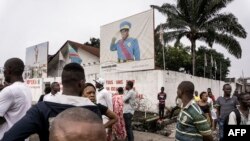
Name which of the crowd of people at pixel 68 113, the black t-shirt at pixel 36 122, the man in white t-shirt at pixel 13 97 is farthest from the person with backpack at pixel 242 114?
the black t-shirt at pixel 36 122

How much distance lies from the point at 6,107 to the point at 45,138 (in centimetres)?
86

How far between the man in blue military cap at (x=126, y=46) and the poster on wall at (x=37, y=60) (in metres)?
10.8

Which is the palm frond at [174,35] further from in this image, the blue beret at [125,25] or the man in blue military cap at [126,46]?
the man in blue military cap at [126,46]

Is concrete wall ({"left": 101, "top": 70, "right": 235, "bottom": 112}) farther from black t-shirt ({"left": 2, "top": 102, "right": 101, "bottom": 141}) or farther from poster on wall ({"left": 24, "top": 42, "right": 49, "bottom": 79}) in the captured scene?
black t-shirt ({"left": 2, "top": 102, "right": 101, "bottom": 141})

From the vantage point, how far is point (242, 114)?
4426 millimetres

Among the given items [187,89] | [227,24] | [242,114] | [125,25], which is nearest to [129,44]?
[125,25]

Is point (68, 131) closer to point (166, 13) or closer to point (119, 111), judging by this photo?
point (119, 111)

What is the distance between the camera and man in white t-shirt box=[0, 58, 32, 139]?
293 centimetres

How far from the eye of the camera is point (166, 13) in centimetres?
2462

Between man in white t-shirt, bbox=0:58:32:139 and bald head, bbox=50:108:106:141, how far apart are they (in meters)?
1.77

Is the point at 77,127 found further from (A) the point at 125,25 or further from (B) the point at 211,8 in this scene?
(B) the point at 211,8

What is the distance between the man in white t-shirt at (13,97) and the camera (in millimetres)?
2929

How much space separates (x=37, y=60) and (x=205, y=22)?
1464cm

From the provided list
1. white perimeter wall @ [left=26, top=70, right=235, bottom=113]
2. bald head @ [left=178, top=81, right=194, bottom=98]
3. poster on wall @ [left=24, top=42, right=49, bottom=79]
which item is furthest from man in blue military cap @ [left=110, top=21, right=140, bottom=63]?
bald head @ [left=178, top=81, right=194, bottom=98]
